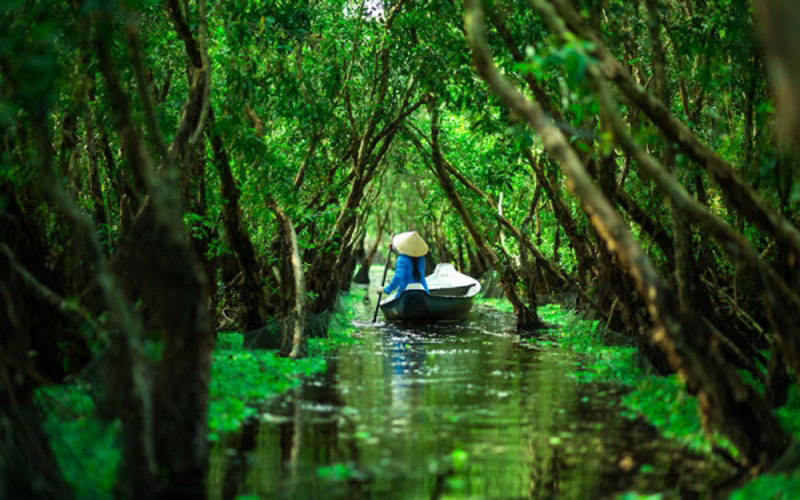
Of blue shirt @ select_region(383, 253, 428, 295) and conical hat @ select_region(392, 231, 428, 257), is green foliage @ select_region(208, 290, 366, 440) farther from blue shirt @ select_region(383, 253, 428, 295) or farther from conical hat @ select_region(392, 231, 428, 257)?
blue shirt @ select_region(383, 253, 428, 295)

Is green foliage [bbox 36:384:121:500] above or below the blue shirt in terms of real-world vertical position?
below

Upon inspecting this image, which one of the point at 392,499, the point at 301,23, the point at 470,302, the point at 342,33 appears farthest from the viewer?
the point at 470,302

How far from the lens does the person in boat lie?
19.7 metres

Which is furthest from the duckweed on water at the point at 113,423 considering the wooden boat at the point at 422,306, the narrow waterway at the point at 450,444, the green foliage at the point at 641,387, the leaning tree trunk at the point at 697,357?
the wooden boat at the point at 422,306

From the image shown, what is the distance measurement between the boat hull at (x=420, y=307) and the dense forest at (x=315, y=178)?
1806 mm

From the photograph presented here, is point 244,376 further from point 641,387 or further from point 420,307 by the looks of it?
point 420,307

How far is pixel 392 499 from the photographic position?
545cm

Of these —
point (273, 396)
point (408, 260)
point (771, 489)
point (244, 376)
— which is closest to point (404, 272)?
point (408, 260)

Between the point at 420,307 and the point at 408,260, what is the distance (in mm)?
1156

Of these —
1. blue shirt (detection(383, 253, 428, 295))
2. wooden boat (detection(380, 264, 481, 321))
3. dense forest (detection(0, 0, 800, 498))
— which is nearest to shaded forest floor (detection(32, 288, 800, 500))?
dense forest (detection(0, 0, 800, 498))

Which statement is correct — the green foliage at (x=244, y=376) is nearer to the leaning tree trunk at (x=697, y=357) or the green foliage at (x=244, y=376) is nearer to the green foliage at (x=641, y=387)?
the leaning tree trunk at (x=697, y=357)

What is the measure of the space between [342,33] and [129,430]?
11.5 metres

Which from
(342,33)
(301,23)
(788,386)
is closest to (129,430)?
(788,386)

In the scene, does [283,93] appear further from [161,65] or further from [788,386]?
[788,386]
